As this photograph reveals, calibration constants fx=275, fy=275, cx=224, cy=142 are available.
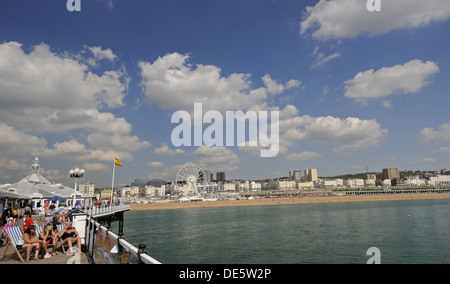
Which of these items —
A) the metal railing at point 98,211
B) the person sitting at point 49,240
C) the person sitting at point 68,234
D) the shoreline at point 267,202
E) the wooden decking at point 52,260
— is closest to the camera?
the wooden decking at point 52,260

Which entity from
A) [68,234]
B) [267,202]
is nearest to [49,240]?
[68,234]

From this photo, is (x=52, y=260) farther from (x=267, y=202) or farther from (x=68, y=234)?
(x=267, y=202)

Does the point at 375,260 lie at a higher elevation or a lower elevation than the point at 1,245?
lower

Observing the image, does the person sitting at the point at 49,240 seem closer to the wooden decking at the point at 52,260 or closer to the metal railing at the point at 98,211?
the wooden decking at the point at 52,260

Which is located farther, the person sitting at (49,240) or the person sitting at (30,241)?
the person sitting at (49,240)

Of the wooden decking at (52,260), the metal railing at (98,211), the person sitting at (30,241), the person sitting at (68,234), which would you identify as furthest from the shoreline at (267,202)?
the person sitting at (30,241)

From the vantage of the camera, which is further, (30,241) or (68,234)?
(68,234)

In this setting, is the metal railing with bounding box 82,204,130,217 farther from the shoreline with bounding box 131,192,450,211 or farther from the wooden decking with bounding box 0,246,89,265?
the shoreline with bounding box 131,192,450,211

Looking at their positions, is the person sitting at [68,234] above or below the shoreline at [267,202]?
above

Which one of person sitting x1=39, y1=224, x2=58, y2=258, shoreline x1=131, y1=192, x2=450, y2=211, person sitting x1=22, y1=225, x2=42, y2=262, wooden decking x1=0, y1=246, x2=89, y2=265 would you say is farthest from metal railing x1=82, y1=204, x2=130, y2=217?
shoreline x1=131, y1=192, x2=450, y2=211
